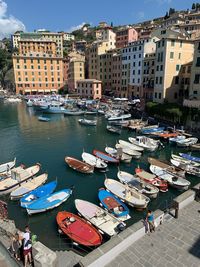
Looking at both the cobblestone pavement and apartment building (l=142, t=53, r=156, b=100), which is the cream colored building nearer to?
apartment building (l=142, t=53, r=156, b=100)

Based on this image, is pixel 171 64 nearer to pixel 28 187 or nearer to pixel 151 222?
pixel 28 187

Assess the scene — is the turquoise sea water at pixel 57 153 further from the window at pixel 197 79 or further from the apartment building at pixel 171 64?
the apartment building at pixel 171 64

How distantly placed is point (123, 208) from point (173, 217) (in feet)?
24.1

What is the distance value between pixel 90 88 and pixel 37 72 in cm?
3236

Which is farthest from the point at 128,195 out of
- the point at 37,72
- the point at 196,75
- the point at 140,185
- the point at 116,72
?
the point at 37,72

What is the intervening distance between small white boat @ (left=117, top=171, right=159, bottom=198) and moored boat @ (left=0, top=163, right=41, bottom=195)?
10.7 meters

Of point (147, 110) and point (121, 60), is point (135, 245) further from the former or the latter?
point (121, 60)

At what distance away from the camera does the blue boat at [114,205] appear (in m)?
17.5

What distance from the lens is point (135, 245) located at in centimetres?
955

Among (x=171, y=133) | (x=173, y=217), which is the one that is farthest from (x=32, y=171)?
(x=171, y=133)

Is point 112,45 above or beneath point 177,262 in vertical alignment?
above

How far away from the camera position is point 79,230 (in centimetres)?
1537

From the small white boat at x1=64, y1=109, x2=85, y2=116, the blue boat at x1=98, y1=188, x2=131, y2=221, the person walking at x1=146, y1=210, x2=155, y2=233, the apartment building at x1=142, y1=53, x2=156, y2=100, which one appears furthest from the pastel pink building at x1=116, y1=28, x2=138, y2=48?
the person walking at x1=146, y1=210, x2=155, y2=233

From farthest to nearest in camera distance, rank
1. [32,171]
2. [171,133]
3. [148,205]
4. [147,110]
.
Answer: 1. [147,110]
2. [171,133]
3. [32,171]
4. [148,205]
